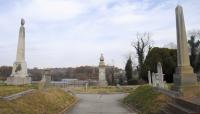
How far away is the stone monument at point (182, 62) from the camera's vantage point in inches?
607

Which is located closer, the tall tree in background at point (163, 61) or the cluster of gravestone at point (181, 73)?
the cluster of gravestone at point (181, 73)

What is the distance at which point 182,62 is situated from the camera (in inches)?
621

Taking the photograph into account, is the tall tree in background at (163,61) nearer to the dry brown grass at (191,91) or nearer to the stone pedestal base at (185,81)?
the stone pedestal base at (185,81)

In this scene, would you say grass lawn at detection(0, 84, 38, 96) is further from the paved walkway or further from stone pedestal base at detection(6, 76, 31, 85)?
stone pedestal base at detection(6, 76, 31, 85)

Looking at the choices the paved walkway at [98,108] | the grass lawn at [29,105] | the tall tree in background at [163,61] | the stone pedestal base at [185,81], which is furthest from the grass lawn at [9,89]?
the tall tree in background at [163,61]

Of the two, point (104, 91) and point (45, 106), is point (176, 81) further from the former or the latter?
point (104, 91)

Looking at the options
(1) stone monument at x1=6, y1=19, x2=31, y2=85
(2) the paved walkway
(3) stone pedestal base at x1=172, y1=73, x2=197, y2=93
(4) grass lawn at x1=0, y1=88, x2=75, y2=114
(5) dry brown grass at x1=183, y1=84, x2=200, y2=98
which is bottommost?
(2) the paved walkway

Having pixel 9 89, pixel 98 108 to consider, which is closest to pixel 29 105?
pixel 9 89

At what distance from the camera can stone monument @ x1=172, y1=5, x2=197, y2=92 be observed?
15414 mm

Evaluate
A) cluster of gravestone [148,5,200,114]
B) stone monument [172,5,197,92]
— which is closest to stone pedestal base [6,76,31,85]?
cluster of gravestone [148,5,200,114]

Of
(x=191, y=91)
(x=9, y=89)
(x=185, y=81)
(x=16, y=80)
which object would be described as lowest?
(x=191, y=91)

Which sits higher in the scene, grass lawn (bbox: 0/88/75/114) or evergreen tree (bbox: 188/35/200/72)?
evergreen tree (bbox: 188/35/200/72)

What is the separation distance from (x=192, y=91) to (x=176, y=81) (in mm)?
1204

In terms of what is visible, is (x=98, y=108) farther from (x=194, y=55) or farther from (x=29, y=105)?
(x=194, y=55)
